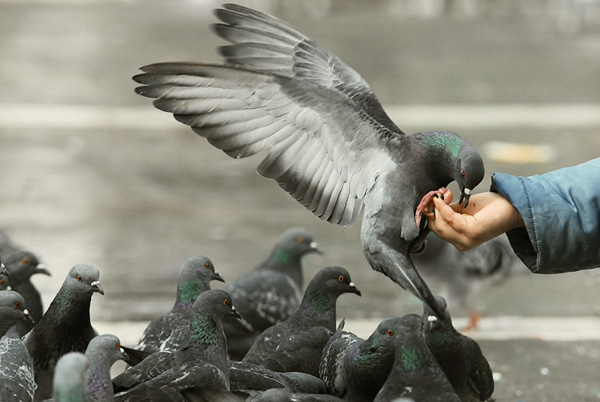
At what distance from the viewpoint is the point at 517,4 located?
86.0 ft

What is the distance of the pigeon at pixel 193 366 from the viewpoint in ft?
A: 14.8

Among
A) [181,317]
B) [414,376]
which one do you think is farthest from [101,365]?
[414,376]

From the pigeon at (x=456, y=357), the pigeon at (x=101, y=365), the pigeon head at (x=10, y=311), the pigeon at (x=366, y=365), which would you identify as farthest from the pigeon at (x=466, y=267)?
the pigeon at (x=101, y=365)

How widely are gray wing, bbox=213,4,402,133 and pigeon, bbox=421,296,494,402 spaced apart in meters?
1.24

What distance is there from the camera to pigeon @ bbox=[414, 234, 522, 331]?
780cm

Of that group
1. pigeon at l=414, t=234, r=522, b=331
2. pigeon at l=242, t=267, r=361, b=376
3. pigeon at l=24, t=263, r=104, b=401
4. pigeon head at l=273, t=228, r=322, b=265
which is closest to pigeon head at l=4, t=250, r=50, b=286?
pigeon at l=24, t=263, r=104, b=401

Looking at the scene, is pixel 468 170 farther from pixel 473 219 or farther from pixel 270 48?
pixel 270 48

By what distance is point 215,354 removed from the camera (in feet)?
16.1

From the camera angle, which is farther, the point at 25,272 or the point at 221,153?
the point at 221,153

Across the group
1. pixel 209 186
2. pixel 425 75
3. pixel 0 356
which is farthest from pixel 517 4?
pixel 0 356

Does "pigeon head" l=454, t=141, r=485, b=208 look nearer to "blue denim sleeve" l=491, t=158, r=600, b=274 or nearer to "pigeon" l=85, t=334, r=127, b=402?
"blue denim sleeve" l=491, t=158, r=600, b=274

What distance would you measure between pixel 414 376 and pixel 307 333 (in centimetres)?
109

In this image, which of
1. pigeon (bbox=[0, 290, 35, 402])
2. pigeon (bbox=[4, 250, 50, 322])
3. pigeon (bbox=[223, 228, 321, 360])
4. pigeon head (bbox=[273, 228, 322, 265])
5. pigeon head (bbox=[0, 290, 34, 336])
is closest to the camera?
pigeon (bbox=[0, 290, 35, 402])

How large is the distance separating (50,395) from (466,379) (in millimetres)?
1948
